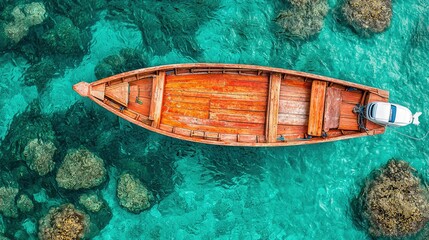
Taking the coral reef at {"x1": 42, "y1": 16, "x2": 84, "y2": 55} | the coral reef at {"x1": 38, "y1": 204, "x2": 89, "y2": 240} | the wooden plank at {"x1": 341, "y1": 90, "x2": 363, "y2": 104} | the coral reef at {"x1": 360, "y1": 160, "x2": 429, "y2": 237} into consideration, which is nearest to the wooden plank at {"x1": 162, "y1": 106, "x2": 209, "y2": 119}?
the coral reef at {"x1": 42, "y1": 16, "x2": 84, "y2": 55}

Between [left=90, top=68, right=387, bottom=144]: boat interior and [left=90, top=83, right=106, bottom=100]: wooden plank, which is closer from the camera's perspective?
[left=90, top=83, right=106, bottom=100]: wooden plank

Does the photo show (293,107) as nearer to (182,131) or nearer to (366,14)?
(182,131)

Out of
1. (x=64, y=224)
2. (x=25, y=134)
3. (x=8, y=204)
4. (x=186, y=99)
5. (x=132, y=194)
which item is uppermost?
(x=186, y=99)

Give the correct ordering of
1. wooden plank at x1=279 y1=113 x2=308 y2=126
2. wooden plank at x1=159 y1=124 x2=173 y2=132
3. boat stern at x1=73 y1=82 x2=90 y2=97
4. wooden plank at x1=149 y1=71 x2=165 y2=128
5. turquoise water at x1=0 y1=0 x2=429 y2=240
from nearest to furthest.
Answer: boat stern at x1=73 y1=82 x2=90 y2=97 → wooden plank at x1=149 y1=71 x2=165 y2=128 → wooden plank at x1=159 y1=124 x2=173 y2=132 → wooden plank at x1=279 y1=113 x2=308 y2=126 → turquoise water at x1=0 y1=0 x2=429 y2=240

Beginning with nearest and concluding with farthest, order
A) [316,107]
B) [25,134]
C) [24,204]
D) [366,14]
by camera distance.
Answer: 1. [316,107]
2. [24,204]
3. [25,134]
4. [366,14]

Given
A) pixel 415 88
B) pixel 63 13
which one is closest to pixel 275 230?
pixel 415 88

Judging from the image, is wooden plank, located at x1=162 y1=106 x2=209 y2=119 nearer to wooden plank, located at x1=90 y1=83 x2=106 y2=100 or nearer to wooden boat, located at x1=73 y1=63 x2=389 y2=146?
wooden boat, located at x1=73 y1=63 x2=389 y2=146

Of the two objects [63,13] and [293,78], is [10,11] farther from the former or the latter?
[293,78]

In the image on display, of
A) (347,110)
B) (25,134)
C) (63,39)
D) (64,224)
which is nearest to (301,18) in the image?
(347,110)

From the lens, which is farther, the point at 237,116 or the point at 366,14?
the point at 366,14
